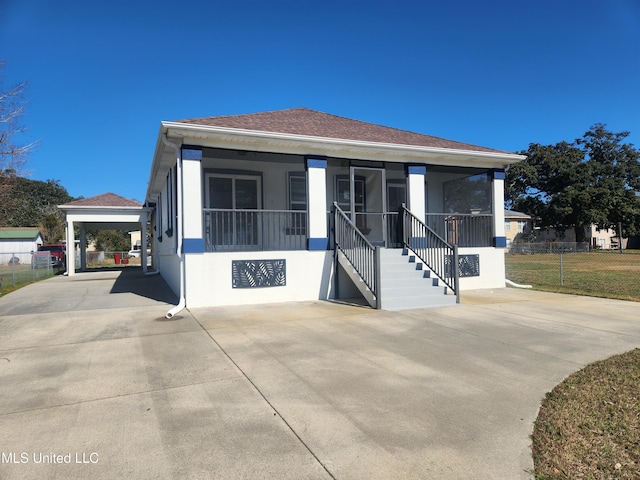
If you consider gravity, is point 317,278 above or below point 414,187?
below

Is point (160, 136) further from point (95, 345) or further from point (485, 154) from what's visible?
point (485, 154)

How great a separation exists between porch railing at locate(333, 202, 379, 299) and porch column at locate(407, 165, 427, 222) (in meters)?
2.26

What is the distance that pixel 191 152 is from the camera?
8555 millimetres

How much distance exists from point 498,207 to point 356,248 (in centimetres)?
523

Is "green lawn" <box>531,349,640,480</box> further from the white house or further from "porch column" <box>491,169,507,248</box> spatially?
"porch column" <box>491,169,507,248</box>

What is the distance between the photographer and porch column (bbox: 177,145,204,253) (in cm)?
848

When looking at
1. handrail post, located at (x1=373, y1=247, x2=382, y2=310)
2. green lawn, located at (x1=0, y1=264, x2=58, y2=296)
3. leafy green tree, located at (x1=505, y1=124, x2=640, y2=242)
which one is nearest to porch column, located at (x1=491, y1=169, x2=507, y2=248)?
handrail post, located at (x1=373, y1=247, x2=382, y2=310)

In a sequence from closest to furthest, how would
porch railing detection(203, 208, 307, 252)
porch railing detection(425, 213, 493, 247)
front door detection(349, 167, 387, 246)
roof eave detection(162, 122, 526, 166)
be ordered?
roof eave detection(162, 122, 526, 166) < porch railing detection(203, 208, 307, 252) < porch railing detection(425, 213, 493, 247) < front door detection(349, 167, 387, 246)

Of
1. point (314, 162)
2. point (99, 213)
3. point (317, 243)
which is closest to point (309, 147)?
point (314, 162)

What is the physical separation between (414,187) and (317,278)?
3.66 m

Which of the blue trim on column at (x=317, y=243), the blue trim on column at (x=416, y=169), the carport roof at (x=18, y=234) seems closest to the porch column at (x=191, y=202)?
the blue trim on column at (x=317, y=243)

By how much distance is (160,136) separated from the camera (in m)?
8.95

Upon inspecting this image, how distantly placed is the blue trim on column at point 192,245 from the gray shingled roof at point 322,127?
2.41 metres

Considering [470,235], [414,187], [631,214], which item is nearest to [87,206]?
[414,187]
